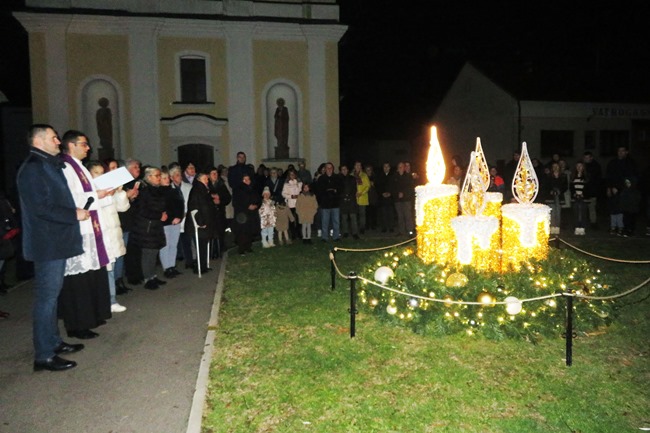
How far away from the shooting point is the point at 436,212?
25.8 feet

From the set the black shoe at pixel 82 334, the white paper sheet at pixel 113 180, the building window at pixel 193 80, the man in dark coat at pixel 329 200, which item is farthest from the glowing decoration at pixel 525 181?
the building window at pixel 193 80

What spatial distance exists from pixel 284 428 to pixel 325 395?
25.9 inches

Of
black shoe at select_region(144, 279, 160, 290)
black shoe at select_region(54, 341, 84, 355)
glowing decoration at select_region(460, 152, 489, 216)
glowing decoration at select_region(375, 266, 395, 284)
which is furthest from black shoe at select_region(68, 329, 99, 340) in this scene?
glowing decoration at select_region(460, 152, 489, 216)

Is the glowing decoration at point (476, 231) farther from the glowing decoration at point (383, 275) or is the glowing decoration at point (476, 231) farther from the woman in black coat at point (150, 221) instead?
the woman in black coat at point (150, 221)

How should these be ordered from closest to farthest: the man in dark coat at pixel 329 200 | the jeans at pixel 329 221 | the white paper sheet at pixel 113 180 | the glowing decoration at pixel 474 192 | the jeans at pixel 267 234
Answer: the white paper sheet at pixel 113 180, the glowing decoration at pixel 474 192, the jeans at pixel 267 234, the man in dark coat at pixel 329 200, the jeans at pixel 329 221

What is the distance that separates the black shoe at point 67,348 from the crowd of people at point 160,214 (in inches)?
0.4

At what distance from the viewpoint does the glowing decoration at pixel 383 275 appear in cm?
728

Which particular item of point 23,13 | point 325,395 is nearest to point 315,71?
point 23,13

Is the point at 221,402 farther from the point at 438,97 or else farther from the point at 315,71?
the point at 438,97

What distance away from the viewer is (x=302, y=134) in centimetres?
2134

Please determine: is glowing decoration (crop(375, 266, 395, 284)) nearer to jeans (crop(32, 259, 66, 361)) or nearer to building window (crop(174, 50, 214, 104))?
jeans (crop(32, 259, 66, 361))

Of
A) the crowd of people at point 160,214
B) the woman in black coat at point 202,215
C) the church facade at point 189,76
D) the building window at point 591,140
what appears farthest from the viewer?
the building window at point 591,140

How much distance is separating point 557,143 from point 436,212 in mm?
24297

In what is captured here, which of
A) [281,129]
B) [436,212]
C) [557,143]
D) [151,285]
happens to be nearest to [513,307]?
[436,212]
